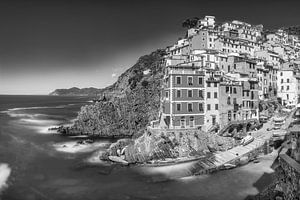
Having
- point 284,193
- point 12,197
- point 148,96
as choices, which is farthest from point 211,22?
point 284,193

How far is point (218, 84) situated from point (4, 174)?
40.7 meters

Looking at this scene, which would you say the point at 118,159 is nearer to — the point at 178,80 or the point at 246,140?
the point at 178,80

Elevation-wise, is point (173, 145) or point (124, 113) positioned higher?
point (124, 113)

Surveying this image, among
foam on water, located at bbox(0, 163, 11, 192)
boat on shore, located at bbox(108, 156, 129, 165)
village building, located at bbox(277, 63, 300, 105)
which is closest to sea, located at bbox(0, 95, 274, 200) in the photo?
foam on water, located at bbox(0, 163, 11, 192)

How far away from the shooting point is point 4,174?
44.7m

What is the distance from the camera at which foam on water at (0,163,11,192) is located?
39.4 meters

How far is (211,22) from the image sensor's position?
106938 mm

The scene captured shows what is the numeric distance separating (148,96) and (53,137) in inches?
1155

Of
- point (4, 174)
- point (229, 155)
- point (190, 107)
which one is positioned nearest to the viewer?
point (4, 174)

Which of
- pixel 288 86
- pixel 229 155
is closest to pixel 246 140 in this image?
pixel 229 155

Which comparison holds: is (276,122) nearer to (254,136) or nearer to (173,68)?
(254,136)

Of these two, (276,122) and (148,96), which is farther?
(148,96)

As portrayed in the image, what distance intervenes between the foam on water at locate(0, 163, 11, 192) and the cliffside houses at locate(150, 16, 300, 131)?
25.0m

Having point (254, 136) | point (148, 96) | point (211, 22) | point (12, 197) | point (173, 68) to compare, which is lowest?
point (12, 197)
